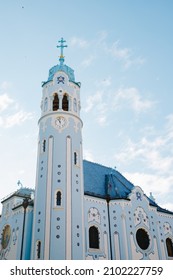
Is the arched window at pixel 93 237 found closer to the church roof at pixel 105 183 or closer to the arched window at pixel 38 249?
the church roof at pixel 105 183

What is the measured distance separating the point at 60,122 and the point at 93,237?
1143cm

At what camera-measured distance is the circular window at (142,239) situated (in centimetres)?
2699

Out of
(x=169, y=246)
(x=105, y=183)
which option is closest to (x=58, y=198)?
(x=105, y=183)

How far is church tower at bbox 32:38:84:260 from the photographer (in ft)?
72.7

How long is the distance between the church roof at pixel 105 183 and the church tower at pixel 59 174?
3452 mm

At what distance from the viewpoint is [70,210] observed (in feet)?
77.1

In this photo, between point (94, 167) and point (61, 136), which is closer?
point (61, 136)

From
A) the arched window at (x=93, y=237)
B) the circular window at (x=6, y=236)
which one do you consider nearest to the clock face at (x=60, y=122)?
the arched window at (x=93, y=237)

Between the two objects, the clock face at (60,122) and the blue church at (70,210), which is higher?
the clock face at (60,122)

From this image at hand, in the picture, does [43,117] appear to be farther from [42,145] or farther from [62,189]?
[62,189]

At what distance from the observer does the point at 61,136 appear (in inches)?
1062

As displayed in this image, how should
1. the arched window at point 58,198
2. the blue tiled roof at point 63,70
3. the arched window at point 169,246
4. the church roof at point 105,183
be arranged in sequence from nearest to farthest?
the arched window at point 58,198 → the church roof at point 105,183 → the arched window at point 169,246 → the blue tiled roof at point 63,70
